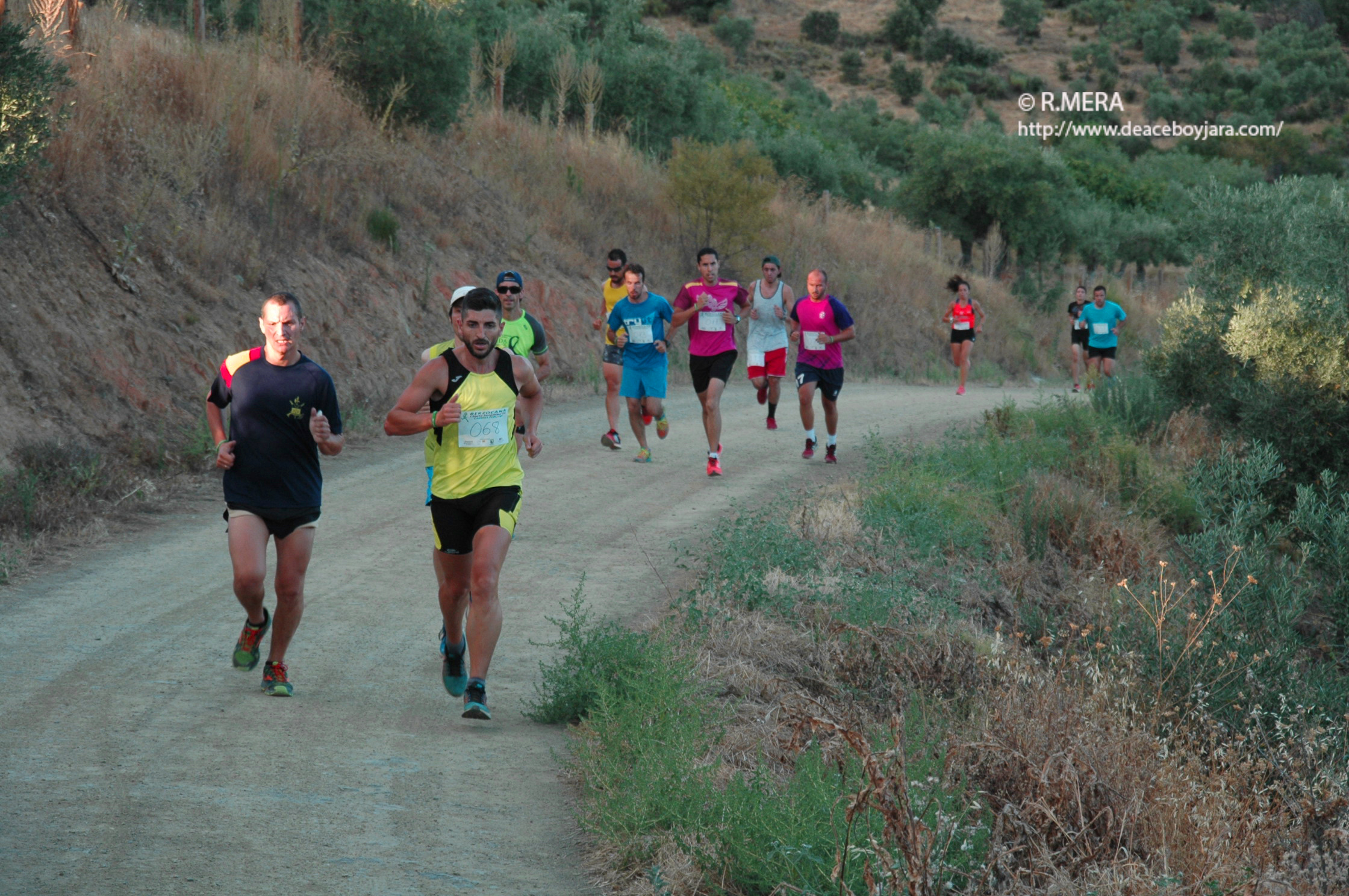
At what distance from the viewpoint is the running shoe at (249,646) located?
6.53 m

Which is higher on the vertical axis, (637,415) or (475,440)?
(475,440)

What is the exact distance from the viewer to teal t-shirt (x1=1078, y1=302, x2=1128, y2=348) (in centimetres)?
2192

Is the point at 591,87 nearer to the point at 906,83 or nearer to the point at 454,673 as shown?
the point at 454,673

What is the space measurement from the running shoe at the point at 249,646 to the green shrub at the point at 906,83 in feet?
211

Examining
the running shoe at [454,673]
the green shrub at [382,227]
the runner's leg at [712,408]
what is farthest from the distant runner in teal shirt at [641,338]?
the green shrub at [382,227]

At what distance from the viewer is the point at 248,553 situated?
619 centimetres

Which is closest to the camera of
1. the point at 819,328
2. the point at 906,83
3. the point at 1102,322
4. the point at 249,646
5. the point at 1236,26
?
the point at 249,646

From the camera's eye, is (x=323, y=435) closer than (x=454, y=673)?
Yes

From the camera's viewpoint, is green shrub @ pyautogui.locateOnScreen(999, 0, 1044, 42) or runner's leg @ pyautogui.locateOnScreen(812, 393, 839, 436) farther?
green shrub @ pyautogui.locateOnScreen(999, 0, 1044, 42)

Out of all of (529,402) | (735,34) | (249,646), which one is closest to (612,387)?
(529,402)

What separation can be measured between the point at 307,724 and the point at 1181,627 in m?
5.84

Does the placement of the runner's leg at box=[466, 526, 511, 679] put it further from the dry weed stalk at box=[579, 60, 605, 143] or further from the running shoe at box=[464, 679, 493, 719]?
the dry weed stalk at box=[579, 60, 605, 143]

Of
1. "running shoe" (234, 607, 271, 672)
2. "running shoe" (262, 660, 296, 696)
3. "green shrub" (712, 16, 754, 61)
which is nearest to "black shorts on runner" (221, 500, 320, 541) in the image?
"running shoe" (234, 607, 271, 672)

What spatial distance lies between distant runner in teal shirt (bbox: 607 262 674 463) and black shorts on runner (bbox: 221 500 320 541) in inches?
247
